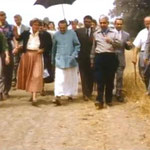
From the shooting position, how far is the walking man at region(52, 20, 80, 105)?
39.4ft

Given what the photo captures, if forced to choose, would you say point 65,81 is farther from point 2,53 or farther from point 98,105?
point 2,53

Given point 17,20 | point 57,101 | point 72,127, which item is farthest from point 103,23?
point 17,20

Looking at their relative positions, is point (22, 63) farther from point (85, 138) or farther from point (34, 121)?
point (85, 138)

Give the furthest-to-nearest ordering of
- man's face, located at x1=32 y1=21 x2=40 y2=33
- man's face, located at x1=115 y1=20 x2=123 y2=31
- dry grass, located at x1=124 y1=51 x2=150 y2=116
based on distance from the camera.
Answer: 1. man's face, located at x1=115 y1=20 x2=123 y2=31
2. man's face, located at x1=32 y1=21 x2=40 y2=33
3. dry grass, located at x1=124 y1=51 x2=150 y2=116

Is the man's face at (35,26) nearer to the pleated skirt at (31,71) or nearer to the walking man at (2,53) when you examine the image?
the pleated skirt at (31,71)

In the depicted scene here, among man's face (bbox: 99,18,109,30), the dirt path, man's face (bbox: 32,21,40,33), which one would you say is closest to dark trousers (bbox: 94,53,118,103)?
the dirt path

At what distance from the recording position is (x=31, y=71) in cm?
1228

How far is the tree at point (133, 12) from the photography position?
41.4 meters

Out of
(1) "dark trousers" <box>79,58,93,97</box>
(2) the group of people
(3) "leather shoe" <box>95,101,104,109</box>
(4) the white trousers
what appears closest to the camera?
(3) "leather shoe" <box>95,101,104,109</box>

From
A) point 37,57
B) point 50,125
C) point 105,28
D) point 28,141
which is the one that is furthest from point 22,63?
point 28,141

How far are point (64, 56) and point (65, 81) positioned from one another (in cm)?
56

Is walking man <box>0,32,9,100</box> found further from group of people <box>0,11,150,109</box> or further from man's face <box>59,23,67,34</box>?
man's face <box>59,23,67,34</box>

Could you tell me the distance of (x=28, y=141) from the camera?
8.52m

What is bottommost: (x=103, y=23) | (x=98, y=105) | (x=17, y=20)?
(x=98, y=105)
